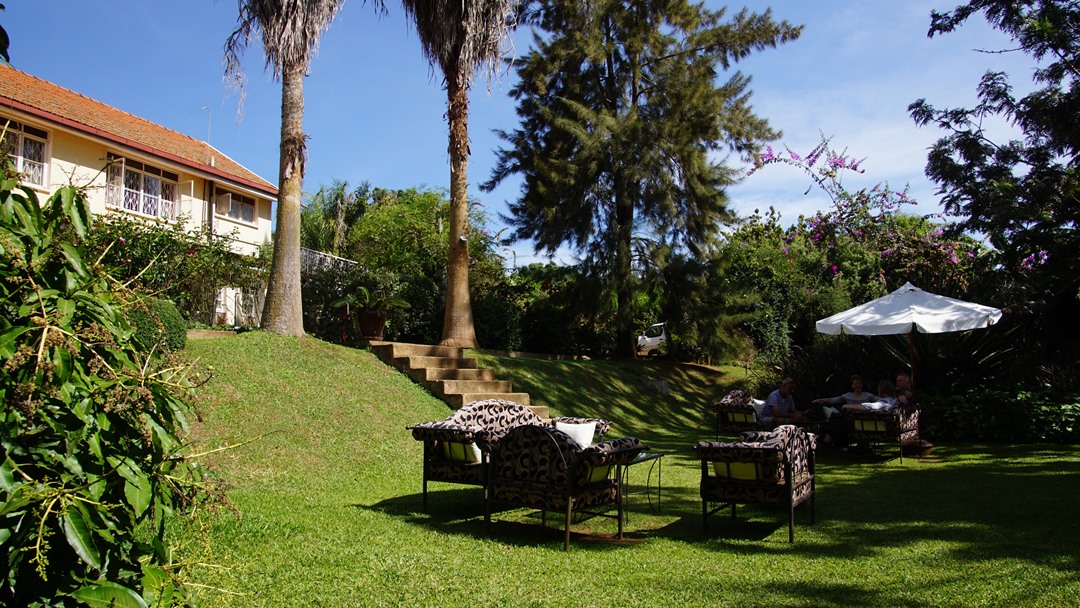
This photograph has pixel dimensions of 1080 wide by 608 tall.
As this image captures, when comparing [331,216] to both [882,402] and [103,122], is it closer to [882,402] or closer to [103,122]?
[103,122]

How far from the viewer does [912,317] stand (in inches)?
461

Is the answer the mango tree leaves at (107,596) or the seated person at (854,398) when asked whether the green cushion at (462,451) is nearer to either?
the mango tree leaves at (107,596)

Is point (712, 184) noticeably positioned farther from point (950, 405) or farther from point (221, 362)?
point (221, 362)

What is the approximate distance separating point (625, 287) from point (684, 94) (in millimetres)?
4945

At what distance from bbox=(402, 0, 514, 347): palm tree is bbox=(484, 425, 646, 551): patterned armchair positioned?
982 centimetres

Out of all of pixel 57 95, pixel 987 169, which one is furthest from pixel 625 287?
pixel 57 95

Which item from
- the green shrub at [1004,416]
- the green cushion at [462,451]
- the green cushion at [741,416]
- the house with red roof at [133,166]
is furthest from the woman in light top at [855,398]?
the house with red roof at [133,166]

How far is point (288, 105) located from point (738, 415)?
9.71 m

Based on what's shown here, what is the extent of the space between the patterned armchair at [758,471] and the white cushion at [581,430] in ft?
4.88

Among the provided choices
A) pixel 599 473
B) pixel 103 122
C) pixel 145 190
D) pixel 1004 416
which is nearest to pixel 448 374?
pixel 599 473

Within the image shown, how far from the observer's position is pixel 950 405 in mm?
12922

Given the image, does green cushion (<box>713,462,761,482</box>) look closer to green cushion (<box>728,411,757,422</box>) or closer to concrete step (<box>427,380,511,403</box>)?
green cushion (<box>728,411,757,422</box>)

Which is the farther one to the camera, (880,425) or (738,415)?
(738,415)

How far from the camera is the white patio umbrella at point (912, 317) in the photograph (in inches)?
453
